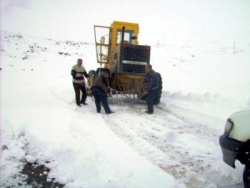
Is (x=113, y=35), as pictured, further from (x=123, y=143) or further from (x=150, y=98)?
(x=123, y=143)

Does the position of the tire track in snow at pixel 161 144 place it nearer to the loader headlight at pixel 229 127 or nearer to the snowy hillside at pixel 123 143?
the snowy hillside at pixel 123 143

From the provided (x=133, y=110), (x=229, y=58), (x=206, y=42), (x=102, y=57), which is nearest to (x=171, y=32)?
(x=206, y=42)

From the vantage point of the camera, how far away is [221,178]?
341 cm

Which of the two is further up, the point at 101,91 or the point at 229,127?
the point at 229,127

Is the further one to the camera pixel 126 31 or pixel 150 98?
pixel 126 31

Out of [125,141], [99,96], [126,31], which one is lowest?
[125,141]

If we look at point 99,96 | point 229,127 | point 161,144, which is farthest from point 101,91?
point 229,127

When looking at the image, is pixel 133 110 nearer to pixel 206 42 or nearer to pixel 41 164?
pixel 41 164

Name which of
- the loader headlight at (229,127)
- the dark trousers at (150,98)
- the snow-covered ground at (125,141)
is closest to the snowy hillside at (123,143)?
the snow-covered ground at (125,141)

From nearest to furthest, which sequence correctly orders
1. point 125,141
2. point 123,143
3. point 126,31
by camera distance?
1. point 123,143
2. point 125,141
3. point 126,31

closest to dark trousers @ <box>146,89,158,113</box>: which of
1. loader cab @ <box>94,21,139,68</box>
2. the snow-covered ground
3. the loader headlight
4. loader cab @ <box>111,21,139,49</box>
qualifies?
the snow-covered ground

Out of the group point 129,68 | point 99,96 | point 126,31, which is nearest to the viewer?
point 99,96

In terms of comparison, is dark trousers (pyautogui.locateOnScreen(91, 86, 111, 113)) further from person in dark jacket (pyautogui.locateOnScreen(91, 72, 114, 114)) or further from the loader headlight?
the loader headlight

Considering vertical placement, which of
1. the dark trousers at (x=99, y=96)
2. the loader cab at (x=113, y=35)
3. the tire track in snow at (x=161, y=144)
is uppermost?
the loader cab at (x=113, y=35)
